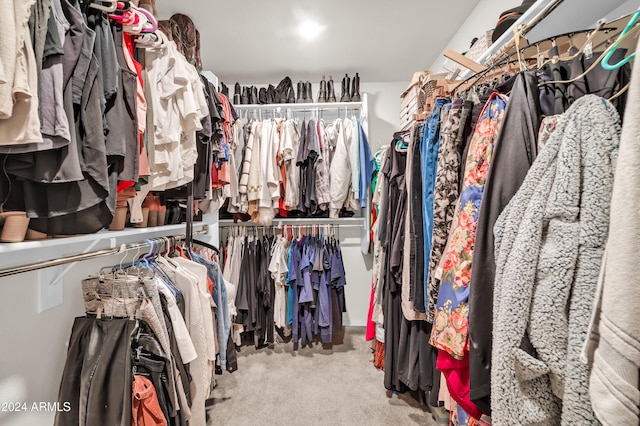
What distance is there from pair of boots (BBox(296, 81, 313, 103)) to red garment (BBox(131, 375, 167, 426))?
8.22 feet

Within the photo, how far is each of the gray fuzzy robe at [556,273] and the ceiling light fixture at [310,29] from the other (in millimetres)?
1927

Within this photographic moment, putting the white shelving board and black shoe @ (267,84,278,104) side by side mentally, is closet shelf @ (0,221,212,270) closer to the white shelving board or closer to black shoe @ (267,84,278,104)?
the white shelving board

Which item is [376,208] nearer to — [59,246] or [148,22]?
[148,22]

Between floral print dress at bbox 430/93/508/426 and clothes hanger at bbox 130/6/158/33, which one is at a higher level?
clothes hanger at bbox 130/6/158/33

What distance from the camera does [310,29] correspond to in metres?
2.12

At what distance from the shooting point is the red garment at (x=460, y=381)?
86cm

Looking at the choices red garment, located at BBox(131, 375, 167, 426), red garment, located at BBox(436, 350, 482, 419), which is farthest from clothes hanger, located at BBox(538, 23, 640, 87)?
red garment, located at BBox(131, 375, 167, 426)

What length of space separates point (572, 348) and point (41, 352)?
1.57 meters

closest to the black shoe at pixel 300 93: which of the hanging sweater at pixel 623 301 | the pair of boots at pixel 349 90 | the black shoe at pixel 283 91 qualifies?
the black shoe at pixel 283 91

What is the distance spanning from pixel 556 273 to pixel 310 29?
7.23 ft

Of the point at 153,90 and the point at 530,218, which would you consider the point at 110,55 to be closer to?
the point at 153,90

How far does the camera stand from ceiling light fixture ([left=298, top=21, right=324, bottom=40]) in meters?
2.06

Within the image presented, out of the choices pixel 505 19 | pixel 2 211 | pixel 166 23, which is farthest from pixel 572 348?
pixel 166 23

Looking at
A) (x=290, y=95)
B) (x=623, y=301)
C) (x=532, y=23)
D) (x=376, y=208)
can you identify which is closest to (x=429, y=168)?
(x=532, y=23)
